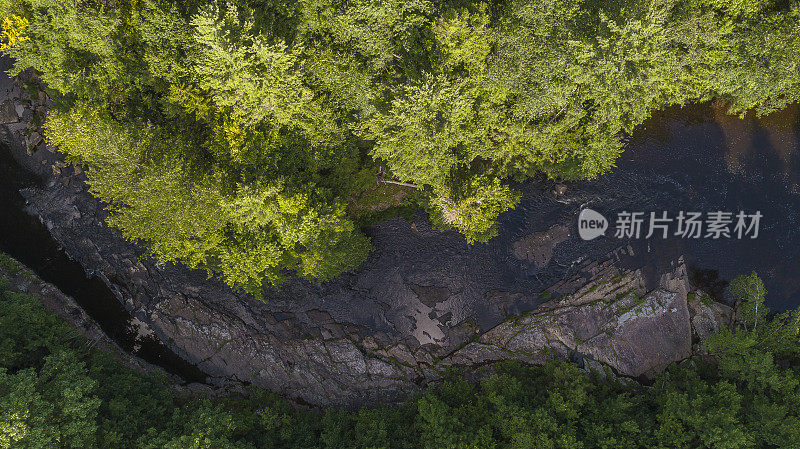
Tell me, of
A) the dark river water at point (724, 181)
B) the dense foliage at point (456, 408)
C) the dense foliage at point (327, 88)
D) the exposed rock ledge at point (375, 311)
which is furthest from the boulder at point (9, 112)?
the dark river water at point (724, 181)

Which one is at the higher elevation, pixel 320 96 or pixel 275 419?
pixel 320 96

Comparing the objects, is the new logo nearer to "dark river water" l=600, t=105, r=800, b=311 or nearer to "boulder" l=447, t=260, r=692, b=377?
"dark river water" l=600, t=105, r=800, b=311

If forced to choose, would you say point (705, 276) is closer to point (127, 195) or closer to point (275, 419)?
point (275, 419)

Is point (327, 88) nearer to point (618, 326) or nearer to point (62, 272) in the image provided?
point (618, 326)

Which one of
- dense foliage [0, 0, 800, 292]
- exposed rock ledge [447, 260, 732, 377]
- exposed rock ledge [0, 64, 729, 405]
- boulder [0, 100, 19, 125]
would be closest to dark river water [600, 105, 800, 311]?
exposed rock ledge [447, 260, 732, 377]

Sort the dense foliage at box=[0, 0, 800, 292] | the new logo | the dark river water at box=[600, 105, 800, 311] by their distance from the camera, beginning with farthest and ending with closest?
the new logo < the dark river water at box=[600, 105, 800, 311] < the dense foliage at box=[0, 0, 800, 292]

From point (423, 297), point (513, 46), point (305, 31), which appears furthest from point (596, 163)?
point (305, 31)
